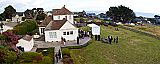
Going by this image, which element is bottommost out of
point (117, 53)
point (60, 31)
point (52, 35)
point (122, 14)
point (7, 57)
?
point (117, 53)

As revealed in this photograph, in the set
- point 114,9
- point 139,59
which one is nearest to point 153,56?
point 139,59

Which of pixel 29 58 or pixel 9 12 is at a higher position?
pixel 9 12

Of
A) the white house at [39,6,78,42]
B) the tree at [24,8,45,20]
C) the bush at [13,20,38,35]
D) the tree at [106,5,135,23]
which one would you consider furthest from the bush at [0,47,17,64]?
the tree at [106,5,135,23]

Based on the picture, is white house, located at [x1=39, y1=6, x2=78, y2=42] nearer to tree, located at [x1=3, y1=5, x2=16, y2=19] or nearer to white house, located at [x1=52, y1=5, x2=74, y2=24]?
white house, located at [x1=52, y1=5, x2=74, y2=24]

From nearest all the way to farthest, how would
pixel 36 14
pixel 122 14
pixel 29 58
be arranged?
pixel 29 58, pixel 36 14, pixel 122 14

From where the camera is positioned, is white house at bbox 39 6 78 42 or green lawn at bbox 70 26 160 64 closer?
green lawn at bbox 70 26 160 64

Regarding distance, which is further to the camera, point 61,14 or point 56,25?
point 61,14

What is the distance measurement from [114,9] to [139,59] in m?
75.3

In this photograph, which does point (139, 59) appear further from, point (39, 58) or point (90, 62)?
point (39, 58)

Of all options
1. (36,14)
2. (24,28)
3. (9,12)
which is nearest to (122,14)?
(36,14)

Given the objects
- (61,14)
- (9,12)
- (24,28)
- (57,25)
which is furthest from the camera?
(9,12)

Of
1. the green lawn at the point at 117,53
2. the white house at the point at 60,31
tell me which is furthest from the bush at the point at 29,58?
the white house at the point at 60,31

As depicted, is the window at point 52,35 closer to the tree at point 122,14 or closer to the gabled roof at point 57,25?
the gabled roof at point 57,25

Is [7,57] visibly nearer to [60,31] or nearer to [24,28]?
[60,31]
